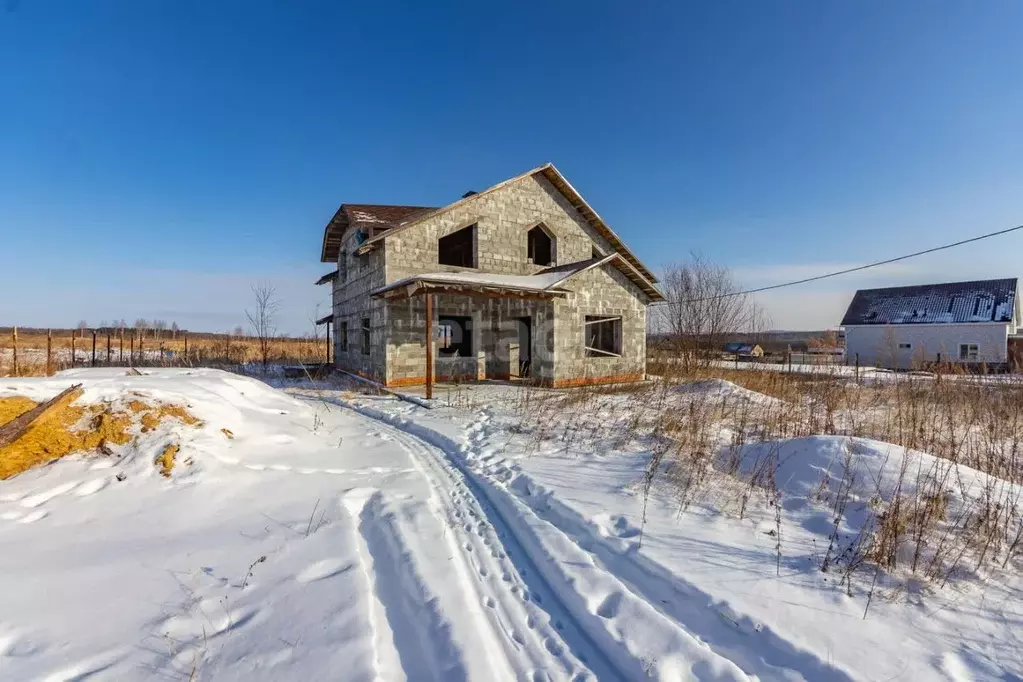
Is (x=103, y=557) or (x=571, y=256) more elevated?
(x=571, y=256)

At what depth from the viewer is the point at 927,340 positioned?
88.7 feet

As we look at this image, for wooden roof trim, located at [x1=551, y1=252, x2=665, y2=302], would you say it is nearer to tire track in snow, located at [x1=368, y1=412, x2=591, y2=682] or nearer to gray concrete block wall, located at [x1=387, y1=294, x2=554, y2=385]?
gray concrete block wall, located at [x1=387, y1=294, x2=554, y2=385]

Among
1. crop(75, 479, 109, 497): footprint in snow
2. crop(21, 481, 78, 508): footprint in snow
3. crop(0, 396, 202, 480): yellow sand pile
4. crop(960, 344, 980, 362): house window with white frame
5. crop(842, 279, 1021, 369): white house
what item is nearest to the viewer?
crop(21, 481, 78, 508): footprint in snow

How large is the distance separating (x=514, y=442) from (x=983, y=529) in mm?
5043

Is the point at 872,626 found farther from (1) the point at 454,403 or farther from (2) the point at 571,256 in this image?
(2) the point at 571,256

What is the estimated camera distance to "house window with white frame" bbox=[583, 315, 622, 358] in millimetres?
14895

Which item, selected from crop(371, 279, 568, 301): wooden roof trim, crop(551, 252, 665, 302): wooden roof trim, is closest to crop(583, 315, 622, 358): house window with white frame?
crop(551, 252, 665, 302): wooden roof trim

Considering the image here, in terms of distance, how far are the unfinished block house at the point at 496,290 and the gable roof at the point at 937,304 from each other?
2334cm

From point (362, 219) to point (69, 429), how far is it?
11.5 meters

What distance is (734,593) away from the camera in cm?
281

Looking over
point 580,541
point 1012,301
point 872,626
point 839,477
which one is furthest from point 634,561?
point 1012,301

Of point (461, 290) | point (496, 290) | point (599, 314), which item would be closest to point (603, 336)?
point (599, 314)

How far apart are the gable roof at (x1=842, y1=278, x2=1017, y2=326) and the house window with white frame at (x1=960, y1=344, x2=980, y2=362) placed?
4.88ft

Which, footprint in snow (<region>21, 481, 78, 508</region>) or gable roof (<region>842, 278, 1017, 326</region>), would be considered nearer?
footprint in snow (<region>21, 481, 78, 508</region>)
